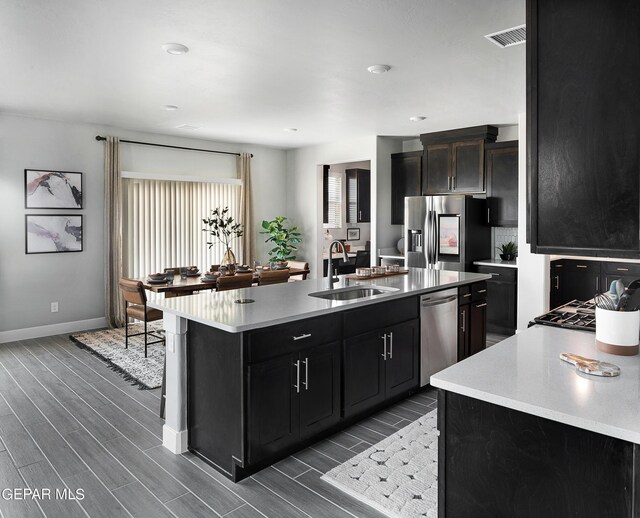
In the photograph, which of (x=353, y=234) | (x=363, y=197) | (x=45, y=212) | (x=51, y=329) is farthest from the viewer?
(x=353, y=234)

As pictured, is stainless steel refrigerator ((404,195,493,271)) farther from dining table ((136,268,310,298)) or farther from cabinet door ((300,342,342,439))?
cabinet door ((300,342,342,439))

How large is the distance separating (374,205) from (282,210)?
2008mm

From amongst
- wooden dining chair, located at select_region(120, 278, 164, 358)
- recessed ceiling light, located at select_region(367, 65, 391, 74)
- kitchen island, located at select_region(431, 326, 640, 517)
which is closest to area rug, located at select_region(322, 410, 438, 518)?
kitchen island, located at select_region(431, 326, 640, 517)

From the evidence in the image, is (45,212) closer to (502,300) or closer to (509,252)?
(502,300)

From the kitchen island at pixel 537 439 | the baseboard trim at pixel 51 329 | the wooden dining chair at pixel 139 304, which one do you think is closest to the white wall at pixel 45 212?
the baseboard trim at pixel 51 329

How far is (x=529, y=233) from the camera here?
5.77ft

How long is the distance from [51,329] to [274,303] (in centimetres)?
428

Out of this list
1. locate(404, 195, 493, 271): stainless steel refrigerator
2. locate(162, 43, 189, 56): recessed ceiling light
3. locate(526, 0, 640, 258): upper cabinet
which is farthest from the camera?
locate(404, 195, 493, 271): stainless steel refrigerator

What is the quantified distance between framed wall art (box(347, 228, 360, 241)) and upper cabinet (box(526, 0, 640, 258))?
829cm

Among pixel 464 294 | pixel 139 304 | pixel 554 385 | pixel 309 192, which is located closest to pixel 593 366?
pixel 554 385

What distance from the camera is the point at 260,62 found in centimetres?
378

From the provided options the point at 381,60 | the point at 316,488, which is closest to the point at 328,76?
the point at 381,60

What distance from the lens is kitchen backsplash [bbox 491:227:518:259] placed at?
6586 mm
